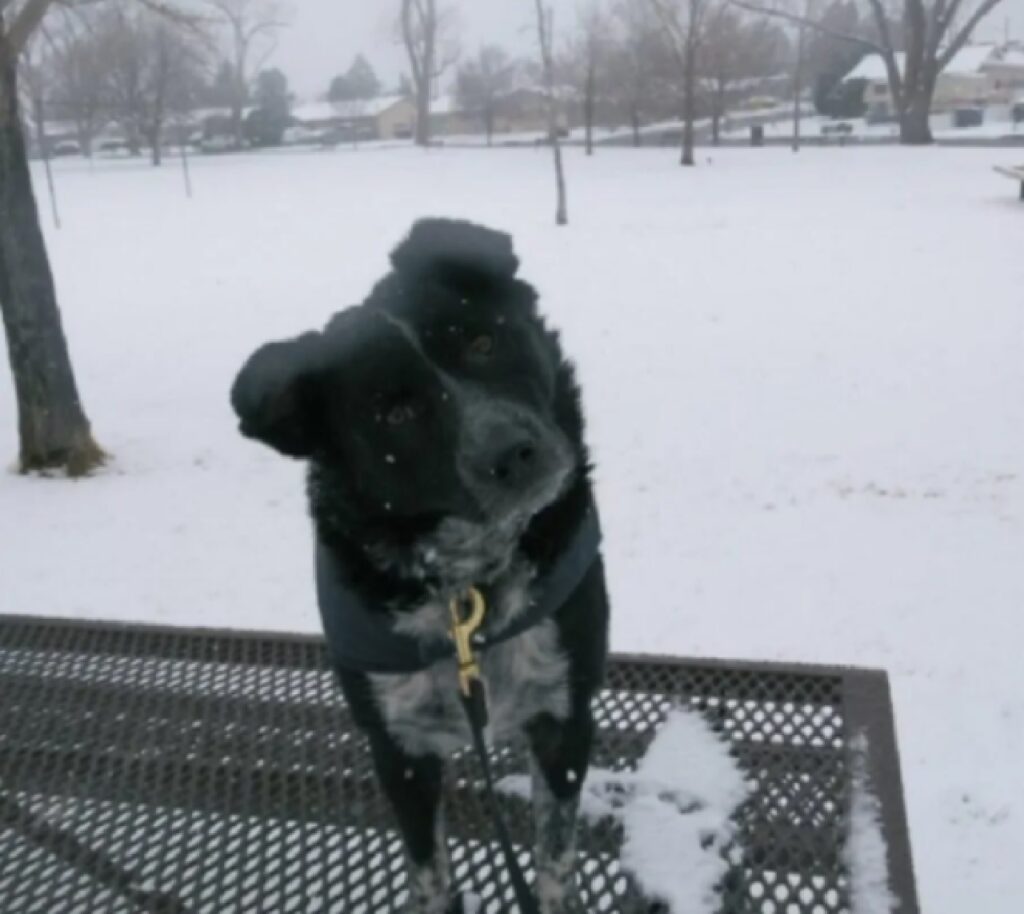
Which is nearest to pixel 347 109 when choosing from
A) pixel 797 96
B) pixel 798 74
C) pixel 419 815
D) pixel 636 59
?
pixel 636 59

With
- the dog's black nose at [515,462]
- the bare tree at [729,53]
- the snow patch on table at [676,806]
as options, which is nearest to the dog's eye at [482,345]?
the dog's black nose at [515,462]

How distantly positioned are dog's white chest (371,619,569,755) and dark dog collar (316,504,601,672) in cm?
3

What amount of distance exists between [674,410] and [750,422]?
619 mm

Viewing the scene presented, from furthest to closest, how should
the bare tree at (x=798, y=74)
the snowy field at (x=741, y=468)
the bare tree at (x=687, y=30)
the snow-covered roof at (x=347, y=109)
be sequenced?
the snow-covered roof at (x=347, y=109), the bare tree at (x=798, y=74), the bare tree at (x=687, y=30), the snowy field at (x=741, y=468)

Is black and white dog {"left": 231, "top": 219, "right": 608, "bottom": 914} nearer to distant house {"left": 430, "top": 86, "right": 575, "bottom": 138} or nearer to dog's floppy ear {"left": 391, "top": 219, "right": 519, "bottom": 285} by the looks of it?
dog's floppy ear {"left": 391, "top": 219, "right": 519, "bottom": 285}

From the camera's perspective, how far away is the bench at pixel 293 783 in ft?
7.19

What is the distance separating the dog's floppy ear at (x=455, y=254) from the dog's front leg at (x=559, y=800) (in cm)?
87

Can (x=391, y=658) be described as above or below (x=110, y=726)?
above

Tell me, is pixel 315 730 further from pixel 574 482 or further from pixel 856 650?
pixel 856 650

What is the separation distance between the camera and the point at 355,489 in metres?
1.96

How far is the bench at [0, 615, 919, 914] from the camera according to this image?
219cm

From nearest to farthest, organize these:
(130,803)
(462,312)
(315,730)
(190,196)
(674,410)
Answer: (462,312), (130,803), (315,730), (674,410), (190,196)

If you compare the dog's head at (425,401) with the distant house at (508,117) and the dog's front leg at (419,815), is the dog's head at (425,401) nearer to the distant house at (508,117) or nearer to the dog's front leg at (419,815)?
the dog's front leg at (419,815)

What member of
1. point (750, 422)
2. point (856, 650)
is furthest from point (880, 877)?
point (750, 422)
